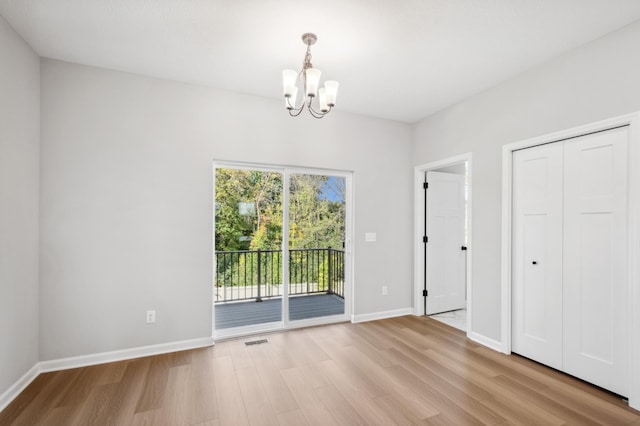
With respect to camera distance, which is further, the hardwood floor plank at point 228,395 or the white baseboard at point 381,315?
the white baseboard at point 381,315

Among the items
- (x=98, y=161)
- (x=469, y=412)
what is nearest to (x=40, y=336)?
(x=98, y=161)

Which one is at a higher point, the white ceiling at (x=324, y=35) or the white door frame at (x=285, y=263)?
the white ceiling at (x=324, y=35)

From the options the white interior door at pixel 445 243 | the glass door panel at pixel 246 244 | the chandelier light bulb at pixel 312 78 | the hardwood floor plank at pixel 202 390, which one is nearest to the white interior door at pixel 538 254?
the white interior door at pixel 445 243

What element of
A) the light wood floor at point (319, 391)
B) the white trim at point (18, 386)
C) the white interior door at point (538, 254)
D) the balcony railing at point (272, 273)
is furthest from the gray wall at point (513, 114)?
the white trim at point (18, 386)

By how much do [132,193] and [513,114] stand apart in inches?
156

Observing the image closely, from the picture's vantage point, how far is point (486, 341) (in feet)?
10.7

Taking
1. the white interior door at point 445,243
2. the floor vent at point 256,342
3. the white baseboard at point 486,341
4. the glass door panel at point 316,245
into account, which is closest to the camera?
the white baseboard at point 486,341

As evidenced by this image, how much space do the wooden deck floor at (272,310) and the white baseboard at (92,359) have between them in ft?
1.42

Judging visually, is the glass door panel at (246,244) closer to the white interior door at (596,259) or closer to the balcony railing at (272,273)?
the balcony railing at (272,273)

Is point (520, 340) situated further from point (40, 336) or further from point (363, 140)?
point (40, 336)

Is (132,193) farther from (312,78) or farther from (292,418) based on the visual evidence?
(292,418)

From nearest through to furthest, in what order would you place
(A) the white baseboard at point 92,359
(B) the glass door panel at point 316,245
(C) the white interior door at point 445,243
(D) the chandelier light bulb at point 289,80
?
(D) the chandelier light bulb at point 289,80 → (A) the white baseboard at point 92,359 → (B) the glass door panel at point 316,245 → (C) the white interior door at point 445,243

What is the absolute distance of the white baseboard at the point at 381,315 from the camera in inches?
158

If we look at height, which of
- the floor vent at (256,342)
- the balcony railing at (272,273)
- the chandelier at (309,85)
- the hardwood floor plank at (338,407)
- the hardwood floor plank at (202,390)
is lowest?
the floor vent at (256,342)
